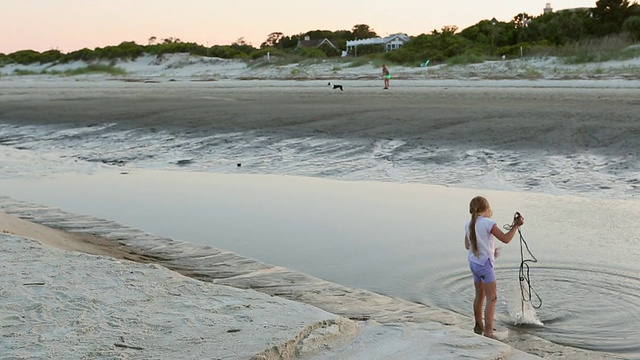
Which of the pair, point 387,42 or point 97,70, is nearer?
point 97,70

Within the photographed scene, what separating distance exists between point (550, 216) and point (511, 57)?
38.4m

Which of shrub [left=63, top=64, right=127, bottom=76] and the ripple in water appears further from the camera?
shrub [left=63, top=64, right=127, bottom=76]

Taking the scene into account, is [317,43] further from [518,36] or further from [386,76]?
[386,76]

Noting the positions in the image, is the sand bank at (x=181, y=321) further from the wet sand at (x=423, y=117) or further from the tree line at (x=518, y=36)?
the tree line at (x=518, y=36)

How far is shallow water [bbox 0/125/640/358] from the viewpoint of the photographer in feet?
22.7

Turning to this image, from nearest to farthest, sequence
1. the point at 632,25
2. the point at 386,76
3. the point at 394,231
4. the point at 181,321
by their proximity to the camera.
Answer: the point at 181,321 → the point at 394,231 → the point at 386,76 → the point at 632,25

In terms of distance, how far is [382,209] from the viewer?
1036 cm

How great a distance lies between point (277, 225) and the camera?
970cm

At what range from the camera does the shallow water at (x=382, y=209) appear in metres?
6.91

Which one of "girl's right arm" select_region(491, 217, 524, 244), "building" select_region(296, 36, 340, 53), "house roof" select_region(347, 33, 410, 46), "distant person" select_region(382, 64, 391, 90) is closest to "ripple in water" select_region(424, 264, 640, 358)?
"girl's right arm" select_region(491, 217, 524, 244)

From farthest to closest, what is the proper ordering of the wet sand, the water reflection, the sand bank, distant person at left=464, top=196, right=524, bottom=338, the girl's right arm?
the wet sand, the water reflection, distant person at left=464, top=196, right=524, bottom=338, the girl's right arm, the sand bank

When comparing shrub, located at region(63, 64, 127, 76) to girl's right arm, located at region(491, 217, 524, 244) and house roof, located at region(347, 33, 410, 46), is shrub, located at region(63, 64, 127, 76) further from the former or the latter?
girl's right arm, located at region(491, 217, 524, 244)

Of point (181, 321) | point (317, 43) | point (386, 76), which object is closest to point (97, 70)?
point (317, 43)

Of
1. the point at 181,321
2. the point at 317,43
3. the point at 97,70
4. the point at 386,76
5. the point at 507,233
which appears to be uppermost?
the point at 317,43
